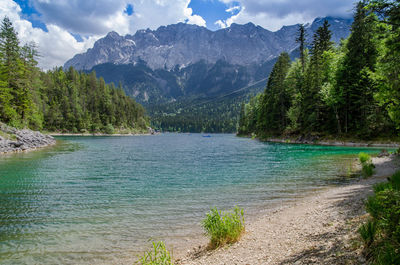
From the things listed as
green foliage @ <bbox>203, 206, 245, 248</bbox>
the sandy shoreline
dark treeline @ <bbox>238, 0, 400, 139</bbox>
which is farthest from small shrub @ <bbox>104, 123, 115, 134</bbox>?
green foliage @ <bbox>203, 206, 245, 248</bbox>

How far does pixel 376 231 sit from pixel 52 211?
14.1m

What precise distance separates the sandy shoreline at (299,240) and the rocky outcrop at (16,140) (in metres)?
43.8

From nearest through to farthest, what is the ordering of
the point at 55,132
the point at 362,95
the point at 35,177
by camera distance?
1. the point at 35,177
2. the point at 362,95
3. the point at 55,132

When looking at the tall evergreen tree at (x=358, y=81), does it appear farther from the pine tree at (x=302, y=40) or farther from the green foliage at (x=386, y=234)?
the green foliage at (x=386, y=234)

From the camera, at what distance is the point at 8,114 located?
4769cm

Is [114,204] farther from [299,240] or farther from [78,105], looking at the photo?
[78,105]

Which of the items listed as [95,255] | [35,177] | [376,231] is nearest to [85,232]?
[95,255]

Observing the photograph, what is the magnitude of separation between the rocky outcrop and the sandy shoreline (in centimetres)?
4379

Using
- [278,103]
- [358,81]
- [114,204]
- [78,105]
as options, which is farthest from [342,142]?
[78,105]

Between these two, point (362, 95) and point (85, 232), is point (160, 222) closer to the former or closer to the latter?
point (85, 232)

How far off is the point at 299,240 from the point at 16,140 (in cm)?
5090

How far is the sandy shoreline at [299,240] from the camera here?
17.8ft

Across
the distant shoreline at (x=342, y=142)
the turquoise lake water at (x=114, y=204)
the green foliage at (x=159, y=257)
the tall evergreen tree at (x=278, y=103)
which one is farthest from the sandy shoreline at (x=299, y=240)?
the tall evergreen tree at (x=278, y=103)

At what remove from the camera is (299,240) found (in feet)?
23.1
